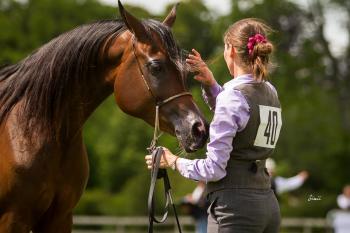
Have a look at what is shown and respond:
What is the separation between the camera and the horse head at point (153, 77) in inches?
200

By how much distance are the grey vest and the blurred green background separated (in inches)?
1050

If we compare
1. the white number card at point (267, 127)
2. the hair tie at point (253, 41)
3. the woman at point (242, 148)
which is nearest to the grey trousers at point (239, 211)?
the woman at point (242, 148)

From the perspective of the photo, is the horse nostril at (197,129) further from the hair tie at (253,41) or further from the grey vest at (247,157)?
the hair tie at (253,41)

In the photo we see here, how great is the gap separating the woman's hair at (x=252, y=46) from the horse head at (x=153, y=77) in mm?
448

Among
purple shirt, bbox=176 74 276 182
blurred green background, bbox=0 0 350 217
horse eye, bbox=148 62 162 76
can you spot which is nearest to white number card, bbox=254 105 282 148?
purple shirt, bbox=176 74 276 182

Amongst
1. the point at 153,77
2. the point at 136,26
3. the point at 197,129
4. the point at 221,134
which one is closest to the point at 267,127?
the point at 221,134

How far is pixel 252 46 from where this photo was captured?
4.73 meters

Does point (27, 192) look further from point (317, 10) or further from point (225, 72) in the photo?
point (317, 10)

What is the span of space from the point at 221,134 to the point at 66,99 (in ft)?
4.73

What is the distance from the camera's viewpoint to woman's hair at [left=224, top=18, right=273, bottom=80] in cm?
473

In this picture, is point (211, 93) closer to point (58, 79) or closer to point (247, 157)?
point (247, 157)

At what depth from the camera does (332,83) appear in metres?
40.2

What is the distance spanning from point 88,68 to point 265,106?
140 centimetres

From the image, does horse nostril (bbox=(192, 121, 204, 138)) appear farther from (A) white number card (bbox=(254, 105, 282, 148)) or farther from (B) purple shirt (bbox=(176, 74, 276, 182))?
(A) white number card (bbox=(254, 105, 282, 148))
